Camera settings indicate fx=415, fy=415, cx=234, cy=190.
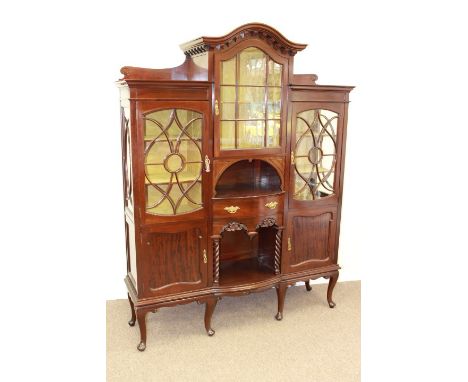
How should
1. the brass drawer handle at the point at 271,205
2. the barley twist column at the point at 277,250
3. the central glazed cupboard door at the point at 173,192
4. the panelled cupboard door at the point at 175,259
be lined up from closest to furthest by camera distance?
1. the central glazed cupboard door at the point at 173,192
2. the panelled cupboard door at the point at 175,259
3. the brass drawer handle at the point at 271,205
4. the barley twist column at the point at 277,250

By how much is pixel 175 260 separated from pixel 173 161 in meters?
0.64

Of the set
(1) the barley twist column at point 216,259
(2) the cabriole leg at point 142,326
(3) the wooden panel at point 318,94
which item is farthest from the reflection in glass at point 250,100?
(2) the cabriole leg at point 142,326

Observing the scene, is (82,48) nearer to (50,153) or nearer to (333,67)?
(50,153)

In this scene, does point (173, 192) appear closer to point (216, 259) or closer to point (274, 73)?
point (216, 259)

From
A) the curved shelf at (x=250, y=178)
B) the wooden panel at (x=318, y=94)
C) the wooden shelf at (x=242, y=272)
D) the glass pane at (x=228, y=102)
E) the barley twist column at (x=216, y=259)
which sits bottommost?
the wooden shelf at (x=242, y=272)

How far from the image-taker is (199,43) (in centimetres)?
254

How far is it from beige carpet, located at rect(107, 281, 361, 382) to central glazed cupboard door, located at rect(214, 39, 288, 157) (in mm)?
1256

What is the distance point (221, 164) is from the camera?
264cm

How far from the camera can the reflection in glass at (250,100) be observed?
8.54 feet

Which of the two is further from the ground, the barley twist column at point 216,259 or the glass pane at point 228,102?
the glass pane at point 228,102

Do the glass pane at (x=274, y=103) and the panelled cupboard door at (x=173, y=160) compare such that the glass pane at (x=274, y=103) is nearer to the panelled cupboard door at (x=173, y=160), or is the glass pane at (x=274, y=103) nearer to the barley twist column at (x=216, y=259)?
the panelled cupboard door at (x=173, y=160)

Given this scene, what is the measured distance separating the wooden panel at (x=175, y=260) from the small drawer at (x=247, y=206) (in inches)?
6.9

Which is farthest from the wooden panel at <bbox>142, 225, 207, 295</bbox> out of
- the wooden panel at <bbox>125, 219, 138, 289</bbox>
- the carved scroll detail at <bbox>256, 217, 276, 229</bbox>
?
the carved scroll detail at <bbox>256, 217, 276, 229</bbox>

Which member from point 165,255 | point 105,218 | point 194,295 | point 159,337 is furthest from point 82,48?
point 159,337
